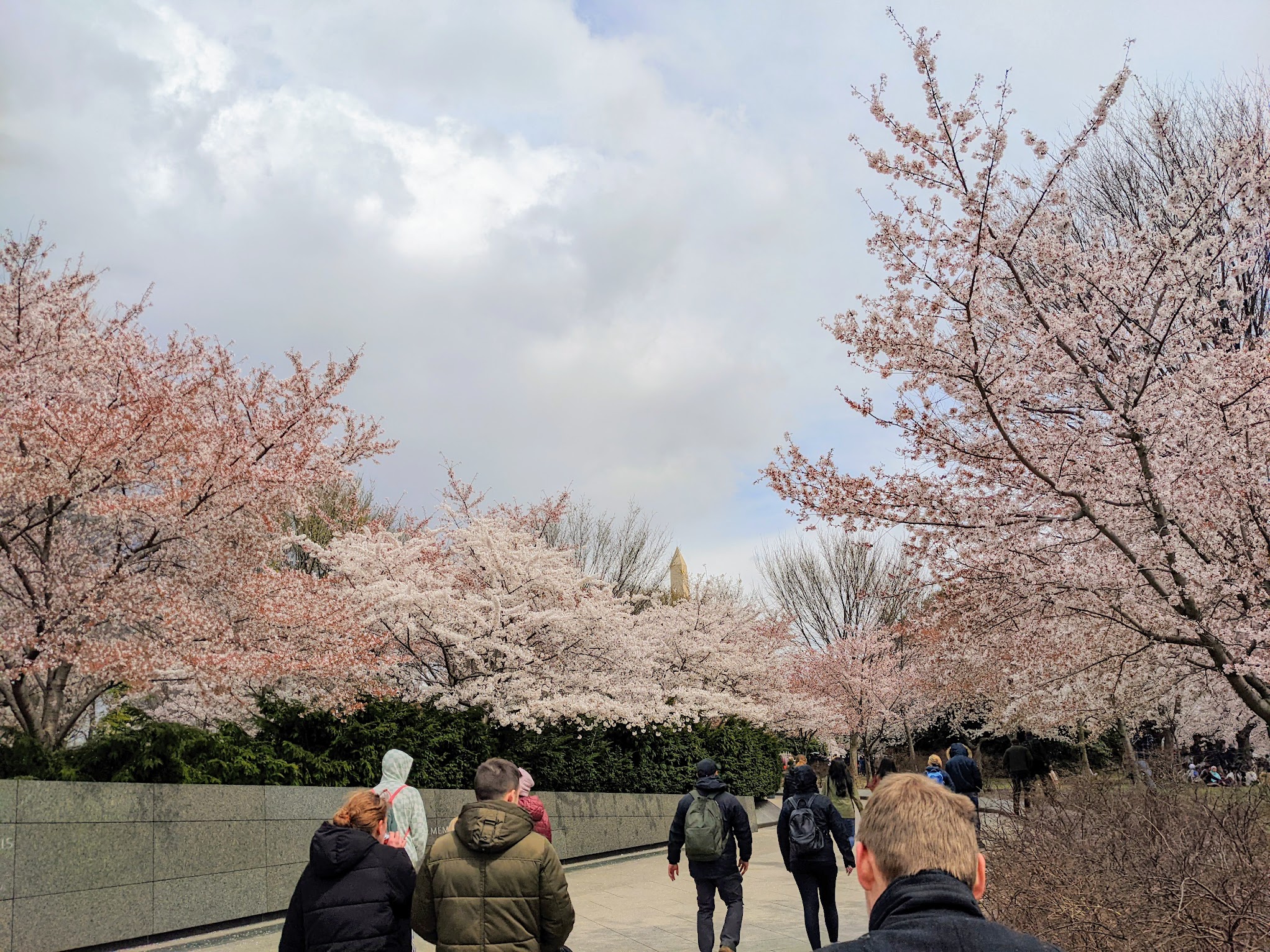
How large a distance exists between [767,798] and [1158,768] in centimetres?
2029

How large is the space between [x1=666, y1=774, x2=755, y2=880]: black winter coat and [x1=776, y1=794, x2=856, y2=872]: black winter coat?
346mm

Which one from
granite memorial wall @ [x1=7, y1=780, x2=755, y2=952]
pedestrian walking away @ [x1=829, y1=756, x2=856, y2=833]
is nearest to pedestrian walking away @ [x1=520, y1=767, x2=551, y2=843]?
granite memorial wall @ [x1=7, y1=780, x2=755, y2=952]

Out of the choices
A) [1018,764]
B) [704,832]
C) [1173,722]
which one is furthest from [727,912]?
[1173,722]

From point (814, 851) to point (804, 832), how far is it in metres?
0.18

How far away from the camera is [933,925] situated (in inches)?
67.1

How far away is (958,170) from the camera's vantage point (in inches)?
263

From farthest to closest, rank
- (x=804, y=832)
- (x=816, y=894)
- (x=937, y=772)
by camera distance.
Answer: (x=937, y=772), (x=816, y=894), (x=804, y=832)

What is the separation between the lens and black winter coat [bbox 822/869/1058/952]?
1654 millimetres

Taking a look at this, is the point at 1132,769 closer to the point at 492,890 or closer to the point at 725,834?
the point at 725,834

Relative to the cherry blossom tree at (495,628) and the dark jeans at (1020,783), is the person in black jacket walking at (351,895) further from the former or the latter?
the dark jeans at (1020,783)

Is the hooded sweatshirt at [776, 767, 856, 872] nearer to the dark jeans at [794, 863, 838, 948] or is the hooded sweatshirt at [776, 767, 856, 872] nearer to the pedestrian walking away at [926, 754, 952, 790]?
the dark jeans at [794, 863, 838, 948]

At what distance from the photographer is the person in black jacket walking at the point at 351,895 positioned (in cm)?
362

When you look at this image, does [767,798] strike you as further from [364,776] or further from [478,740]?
[364,776]

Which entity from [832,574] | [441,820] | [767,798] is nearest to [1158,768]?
[441,820]
